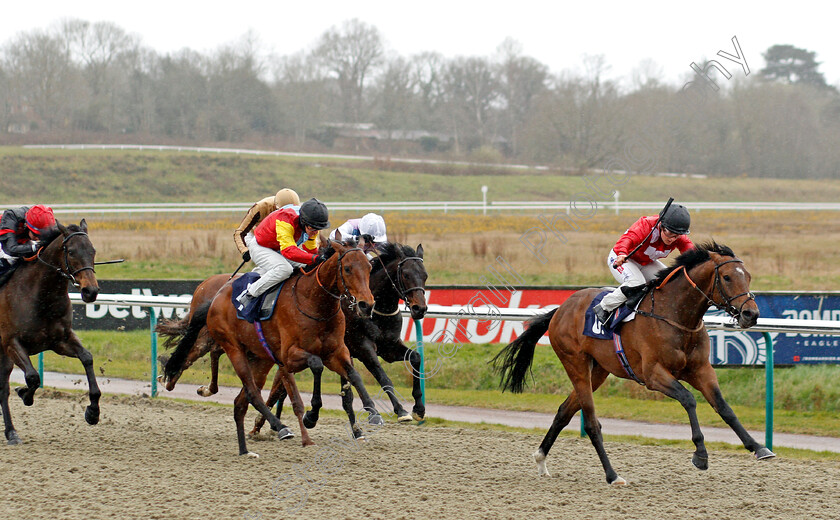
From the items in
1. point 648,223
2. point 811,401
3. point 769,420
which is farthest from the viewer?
point 811,401

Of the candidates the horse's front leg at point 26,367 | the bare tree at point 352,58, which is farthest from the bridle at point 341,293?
the bare tree at point 352,58

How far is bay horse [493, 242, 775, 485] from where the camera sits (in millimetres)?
4559

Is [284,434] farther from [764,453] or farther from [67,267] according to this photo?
[764,453]

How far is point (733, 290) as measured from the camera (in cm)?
462

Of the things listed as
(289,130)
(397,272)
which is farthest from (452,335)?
(289,130)

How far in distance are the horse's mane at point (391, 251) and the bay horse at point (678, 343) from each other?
4.80 feet

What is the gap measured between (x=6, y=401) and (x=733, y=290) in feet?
17.2

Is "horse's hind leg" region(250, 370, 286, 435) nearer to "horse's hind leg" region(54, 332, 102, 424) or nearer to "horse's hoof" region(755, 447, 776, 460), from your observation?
"horse's hind leg" region(54, 332, 102, 424)

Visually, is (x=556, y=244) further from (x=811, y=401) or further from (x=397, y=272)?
(x=397, y=272)

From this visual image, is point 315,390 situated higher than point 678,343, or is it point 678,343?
point 678,343

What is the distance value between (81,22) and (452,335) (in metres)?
46.2

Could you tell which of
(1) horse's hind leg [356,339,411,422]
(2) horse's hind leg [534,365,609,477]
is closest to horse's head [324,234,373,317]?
(1) horse's hind leg [356,339,411,422]

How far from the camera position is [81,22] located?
48750mm

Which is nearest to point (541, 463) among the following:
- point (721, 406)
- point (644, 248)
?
point (721, 406)
